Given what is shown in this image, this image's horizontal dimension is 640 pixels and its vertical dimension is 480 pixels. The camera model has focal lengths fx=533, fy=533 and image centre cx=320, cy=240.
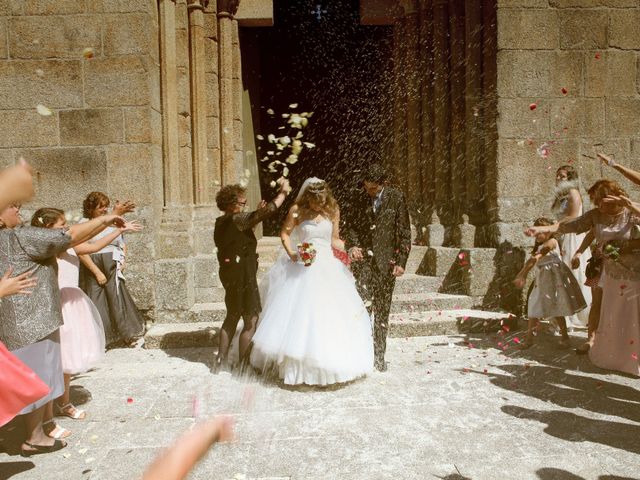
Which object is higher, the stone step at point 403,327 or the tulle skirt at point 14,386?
the tulle skirt at point 14,386

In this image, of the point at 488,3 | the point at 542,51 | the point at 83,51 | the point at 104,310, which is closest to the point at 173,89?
the point at 83,51

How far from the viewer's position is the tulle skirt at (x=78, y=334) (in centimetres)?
431

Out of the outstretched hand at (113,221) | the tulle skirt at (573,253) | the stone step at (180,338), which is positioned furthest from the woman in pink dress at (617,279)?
Answer: the stone step at (180,338)

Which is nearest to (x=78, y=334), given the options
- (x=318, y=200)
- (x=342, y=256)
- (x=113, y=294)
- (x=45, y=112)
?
(x=113, y=294)

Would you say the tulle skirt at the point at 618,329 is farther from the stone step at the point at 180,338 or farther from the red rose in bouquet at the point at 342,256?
the stone step at the point at 180,338

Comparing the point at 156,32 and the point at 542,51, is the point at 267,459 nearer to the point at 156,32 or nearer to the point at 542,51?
the point at 156,32

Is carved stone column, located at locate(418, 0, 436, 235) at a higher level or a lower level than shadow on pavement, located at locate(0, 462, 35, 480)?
higher

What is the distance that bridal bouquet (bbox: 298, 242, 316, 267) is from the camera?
5.12 metres

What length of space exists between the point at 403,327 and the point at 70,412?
12.3ft

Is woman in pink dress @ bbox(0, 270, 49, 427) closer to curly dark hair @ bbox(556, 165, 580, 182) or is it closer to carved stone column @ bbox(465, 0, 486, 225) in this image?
curly dark hair @ bbox(556, 165, 580, 182)

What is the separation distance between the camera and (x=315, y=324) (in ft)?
15.9

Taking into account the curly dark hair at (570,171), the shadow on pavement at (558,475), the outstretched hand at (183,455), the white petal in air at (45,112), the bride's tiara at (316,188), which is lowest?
the shadow on pavement at (558,475)

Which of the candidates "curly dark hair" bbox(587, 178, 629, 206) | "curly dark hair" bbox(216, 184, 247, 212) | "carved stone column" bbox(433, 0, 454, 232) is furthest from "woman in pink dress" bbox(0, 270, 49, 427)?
"carved stone column" bbox(433, 0, 454, 232)

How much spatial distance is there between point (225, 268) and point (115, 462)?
88.8 inches
